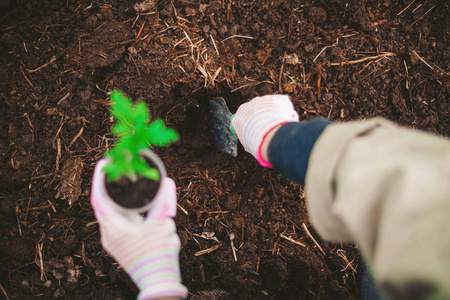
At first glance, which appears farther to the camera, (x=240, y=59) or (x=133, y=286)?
(x=240, y=59)

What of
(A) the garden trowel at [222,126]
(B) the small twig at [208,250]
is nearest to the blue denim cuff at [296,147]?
(A) the garden trowel at [222,126]

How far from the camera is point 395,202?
0.70 meters

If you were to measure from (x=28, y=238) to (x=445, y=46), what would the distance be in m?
3.03

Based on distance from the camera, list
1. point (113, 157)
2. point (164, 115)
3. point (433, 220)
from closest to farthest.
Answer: point (433, 220) → point (113, 157) → point (164, 115)

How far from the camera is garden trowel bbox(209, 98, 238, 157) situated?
1.94m

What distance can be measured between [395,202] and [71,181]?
1.62 m

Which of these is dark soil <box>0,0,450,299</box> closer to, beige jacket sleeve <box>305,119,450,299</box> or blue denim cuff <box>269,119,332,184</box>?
blue denim cuff <box>269,119,332,184</box>

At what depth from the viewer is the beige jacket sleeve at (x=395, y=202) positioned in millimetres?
645

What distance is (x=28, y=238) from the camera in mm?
1596

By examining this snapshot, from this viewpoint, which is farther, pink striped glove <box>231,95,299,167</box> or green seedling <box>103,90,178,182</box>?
pink striped glove <box>231,95,299,167</box>

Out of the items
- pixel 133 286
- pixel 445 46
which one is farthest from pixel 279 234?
pixel 445 46

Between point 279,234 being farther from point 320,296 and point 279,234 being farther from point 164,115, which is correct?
A: point 164,115

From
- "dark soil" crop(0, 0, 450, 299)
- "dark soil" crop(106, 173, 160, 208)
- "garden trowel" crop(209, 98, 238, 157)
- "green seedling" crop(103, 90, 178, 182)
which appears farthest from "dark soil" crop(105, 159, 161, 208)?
"garden trowel" crop(209, 98, 238, 157)

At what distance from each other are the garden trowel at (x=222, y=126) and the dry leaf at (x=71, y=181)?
0.89 meters
